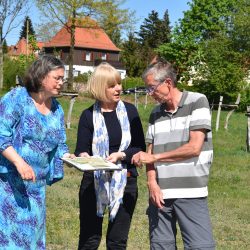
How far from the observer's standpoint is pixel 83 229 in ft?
14.3

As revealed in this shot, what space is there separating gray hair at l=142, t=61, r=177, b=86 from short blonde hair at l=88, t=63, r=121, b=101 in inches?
14.6

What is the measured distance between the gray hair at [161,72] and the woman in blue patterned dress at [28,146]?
2.13ft

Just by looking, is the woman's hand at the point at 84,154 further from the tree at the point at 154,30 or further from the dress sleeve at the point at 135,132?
the tree at the point at 154,30

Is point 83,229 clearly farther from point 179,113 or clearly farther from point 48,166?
point 179,113

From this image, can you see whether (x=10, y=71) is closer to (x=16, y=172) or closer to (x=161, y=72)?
(x=16, y=172)

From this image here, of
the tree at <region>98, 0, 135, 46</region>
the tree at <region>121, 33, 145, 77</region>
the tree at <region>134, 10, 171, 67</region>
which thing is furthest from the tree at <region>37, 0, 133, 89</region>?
the tree at <region>134, 10, 171, 67</region>

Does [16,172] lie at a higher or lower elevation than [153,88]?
lower

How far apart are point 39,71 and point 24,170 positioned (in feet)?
2.38

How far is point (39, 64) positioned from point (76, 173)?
665 cm

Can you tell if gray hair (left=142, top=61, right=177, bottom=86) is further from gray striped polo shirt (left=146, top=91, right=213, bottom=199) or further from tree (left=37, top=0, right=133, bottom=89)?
tree (left=37, top=0, right=133, bottom=89)

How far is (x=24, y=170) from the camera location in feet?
11.9

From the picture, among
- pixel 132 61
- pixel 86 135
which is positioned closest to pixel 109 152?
pixel 86 135

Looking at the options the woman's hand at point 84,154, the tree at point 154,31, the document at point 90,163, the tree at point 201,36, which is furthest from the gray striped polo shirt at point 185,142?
the tree at point 154,31

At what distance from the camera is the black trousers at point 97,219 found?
430 centimetres
